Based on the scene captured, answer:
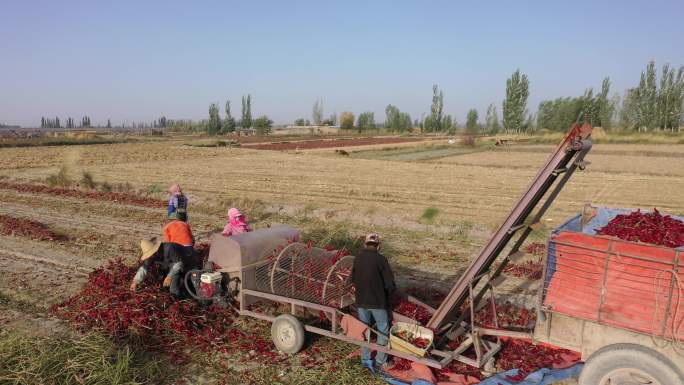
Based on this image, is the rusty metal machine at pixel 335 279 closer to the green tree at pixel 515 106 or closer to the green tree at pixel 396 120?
the green tree at pixel 515 106

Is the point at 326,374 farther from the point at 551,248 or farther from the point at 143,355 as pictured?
the point at 551,248

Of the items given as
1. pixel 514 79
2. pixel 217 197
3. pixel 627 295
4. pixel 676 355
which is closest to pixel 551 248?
pixel 627 295

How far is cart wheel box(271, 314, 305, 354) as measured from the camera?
23.6 feet

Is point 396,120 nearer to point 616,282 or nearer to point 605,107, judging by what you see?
point 605,107

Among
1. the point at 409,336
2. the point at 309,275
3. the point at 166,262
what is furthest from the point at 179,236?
the point at 409,336

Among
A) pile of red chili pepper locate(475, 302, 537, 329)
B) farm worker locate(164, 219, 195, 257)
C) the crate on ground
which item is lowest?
pile of red chili pepper locate(475, 302, 537, 329)

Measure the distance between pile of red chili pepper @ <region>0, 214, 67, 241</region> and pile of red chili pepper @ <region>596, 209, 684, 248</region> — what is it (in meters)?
14.1

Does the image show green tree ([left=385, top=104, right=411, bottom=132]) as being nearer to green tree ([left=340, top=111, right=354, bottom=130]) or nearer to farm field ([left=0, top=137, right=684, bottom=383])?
green tree ([left=340, top=111, right=354, bottom=130])

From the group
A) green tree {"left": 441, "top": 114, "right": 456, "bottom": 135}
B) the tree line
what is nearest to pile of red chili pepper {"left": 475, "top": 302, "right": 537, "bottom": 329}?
the tree line

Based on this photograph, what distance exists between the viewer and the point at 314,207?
18750 millimetres

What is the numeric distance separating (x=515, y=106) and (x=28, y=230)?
4131 inches

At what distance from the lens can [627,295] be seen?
5270 mm

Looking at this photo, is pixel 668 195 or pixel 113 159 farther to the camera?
pixel 113 159

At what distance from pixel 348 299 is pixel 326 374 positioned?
118 centimetres
